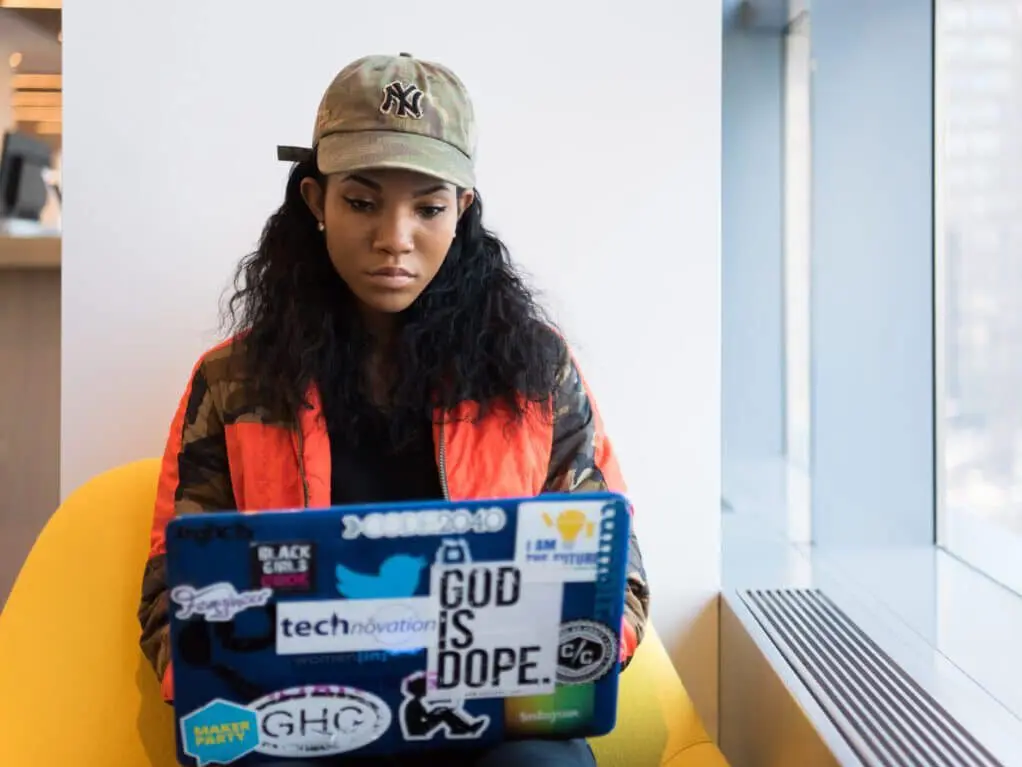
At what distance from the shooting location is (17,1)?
2125 mm

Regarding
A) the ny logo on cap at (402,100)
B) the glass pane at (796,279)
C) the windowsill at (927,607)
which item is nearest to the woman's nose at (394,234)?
the ny logo on cap at (402,100)

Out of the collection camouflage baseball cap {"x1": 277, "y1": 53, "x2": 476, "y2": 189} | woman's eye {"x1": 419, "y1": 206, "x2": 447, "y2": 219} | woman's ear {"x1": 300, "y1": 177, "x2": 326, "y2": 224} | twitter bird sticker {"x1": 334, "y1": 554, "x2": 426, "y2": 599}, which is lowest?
twitter bird sticker {"x1": 334, "y1": 554, "x2": 426, "y2": 599}

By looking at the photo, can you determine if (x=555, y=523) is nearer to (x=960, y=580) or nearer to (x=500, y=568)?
(x=500, y=568)

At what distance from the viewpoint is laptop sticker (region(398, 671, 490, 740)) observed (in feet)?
2.72

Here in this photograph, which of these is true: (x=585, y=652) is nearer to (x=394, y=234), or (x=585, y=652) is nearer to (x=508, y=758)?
(x=508, y=758)

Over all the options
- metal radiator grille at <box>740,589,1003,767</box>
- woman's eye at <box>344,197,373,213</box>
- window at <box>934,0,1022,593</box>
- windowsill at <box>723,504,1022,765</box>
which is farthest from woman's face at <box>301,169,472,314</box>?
window at <box>934,0,1022,593</box>

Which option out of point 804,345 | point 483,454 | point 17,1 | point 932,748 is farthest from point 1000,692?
point 17,1

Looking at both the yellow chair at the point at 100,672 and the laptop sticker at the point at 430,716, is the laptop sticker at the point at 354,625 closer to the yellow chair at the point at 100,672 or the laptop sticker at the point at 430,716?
the laptop sticker at the point at 430,716

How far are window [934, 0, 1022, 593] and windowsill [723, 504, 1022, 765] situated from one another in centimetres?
9

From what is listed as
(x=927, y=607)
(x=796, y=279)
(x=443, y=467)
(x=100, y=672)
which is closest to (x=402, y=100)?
(x=443, y=467)

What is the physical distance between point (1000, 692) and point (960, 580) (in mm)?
490

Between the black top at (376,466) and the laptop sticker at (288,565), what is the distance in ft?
1.16

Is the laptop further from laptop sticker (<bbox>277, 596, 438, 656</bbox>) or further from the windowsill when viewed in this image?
the windowsill

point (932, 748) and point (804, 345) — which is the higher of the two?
point (804, 345)
